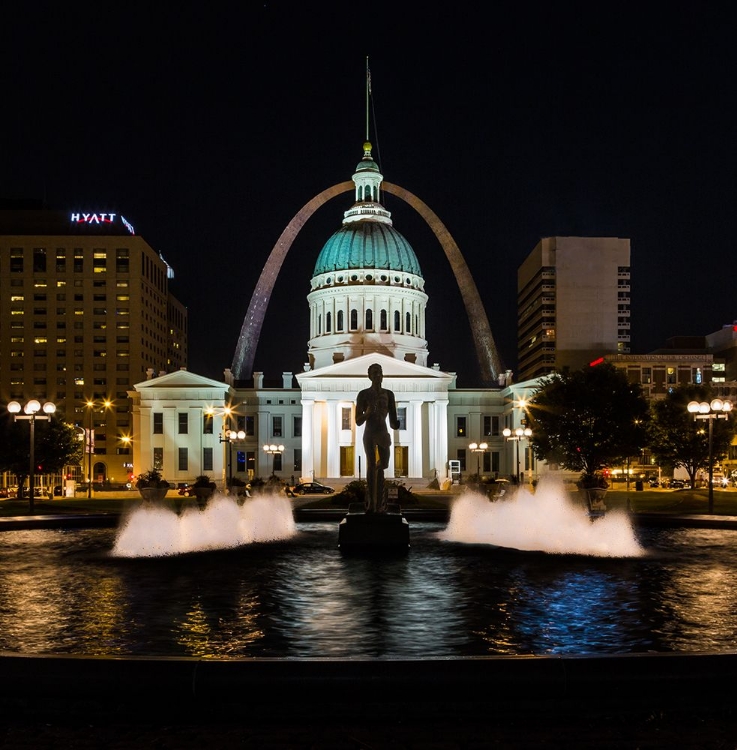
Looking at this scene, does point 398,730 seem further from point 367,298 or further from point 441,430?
point 367,298

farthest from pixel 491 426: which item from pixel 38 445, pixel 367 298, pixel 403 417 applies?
pixel 38 445

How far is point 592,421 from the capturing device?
239ft

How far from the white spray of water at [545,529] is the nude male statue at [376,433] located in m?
4.71

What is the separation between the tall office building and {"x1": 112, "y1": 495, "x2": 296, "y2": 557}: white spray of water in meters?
150

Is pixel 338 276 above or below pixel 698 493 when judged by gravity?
above

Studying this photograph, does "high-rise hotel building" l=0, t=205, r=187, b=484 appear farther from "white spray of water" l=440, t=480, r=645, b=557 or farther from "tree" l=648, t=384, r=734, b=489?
"white spray of water" l=440, t=480, r=645, b=557

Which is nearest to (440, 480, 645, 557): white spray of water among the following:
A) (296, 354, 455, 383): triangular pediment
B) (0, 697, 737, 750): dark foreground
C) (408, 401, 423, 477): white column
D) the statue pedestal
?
the statue pedestal

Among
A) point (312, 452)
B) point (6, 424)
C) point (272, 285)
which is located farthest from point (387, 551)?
point (272, 285)

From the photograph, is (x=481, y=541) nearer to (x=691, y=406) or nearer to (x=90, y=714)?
(x=90, y=714)

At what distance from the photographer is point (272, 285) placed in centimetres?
14488

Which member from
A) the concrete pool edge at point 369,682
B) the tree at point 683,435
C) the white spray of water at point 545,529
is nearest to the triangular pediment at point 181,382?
the tree at point 683,435

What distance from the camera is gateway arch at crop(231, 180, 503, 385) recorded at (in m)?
135

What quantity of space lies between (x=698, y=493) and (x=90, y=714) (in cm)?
5407

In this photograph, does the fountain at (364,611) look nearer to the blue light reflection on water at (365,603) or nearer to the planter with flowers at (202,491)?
the blue light reflection on water at (365,603)
